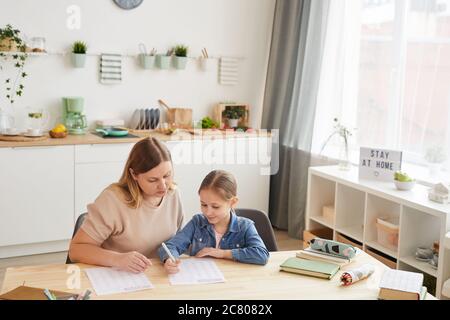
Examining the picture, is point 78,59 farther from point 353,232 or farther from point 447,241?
point 447,241

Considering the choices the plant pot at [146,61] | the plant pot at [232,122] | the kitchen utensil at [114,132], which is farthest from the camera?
the plant pot at [232,122]

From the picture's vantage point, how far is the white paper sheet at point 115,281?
1.90 meters

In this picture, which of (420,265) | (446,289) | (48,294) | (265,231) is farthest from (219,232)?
(420,265)

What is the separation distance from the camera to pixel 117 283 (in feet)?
6.38

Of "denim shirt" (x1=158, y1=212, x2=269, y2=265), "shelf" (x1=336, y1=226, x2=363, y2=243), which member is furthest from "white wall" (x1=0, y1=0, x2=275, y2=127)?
"denim shirt" (x1=158, y1=212, x2=269, y2=265)

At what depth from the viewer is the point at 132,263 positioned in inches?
80.0

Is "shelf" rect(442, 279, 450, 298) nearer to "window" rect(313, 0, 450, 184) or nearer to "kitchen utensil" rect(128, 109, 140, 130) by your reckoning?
"window" rect(313, 0, 450, 184)

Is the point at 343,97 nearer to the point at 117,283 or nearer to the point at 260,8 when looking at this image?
the point at 260,8

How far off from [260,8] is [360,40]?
1.06 m

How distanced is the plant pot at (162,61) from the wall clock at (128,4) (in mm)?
406

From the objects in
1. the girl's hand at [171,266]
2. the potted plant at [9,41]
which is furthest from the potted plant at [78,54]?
the girl's hand at [171,266]

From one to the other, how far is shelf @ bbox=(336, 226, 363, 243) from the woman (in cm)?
166

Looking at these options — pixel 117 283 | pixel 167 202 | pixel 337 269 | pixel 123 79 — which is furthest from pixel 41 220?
pixel 337 269

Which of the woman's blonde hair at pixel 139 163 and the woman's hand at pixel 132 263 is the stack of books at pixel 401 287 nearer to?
the woman's hand at pixel 132 263
